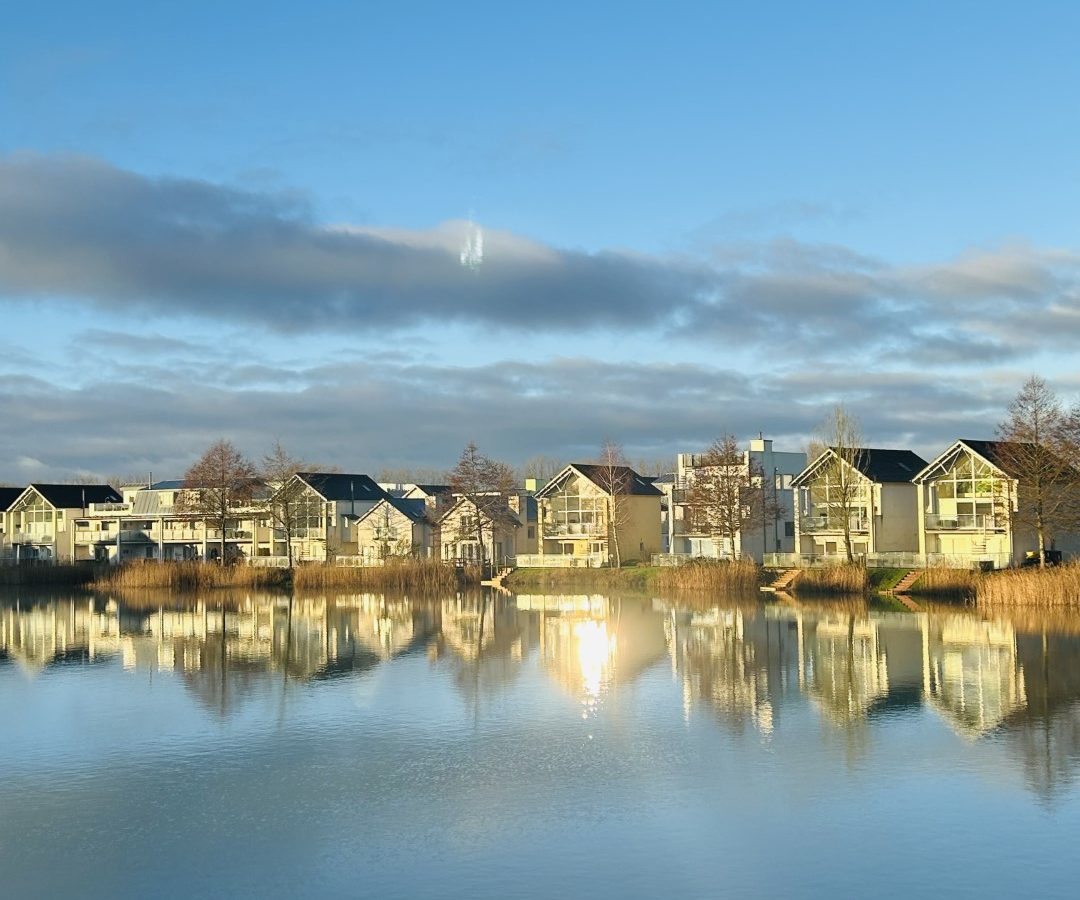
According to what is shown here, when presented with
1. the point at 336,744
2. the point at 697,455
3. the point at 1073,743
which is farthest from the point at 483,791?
the point at 697,455

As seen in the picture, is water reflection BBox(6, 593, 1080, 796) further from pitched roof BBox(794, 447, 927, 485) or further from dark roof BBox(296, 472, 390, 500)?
dark roof BBox(296, 472, 390, 500)

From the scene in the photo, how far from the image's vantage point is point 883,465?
70.1 metres

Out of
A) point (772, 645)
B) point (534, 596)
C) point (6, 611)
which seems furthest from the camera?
point (534, 596)

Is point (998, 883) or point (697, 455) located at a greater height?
point (697, 455)

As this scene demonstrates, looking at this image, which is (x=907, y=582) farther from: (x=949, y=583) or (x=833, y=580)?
(x=833, y=580)

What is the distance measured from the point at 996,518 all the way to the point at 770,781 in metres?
45.5

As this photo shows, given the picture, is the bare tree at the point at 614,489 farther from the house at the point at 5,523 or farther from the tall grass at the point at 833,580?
the house at the point at 5,523

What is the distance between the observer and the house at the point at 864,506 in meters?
67.4

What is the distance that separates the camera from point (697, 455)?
86.1 m

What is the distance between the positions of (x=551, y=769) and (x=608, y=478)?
197ft

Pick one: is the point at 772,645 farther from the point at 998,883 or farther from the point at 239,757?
the point at 998,883

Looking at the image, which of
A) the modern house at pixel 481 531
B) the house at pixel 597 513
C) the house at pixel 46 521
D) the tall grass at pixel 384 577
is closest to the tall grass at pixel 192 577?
the tall grass at pixel 384 577

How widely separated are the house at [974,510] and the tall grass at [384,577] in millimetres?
25432

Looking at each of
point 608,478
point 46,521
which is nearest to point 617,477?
point 608,478
